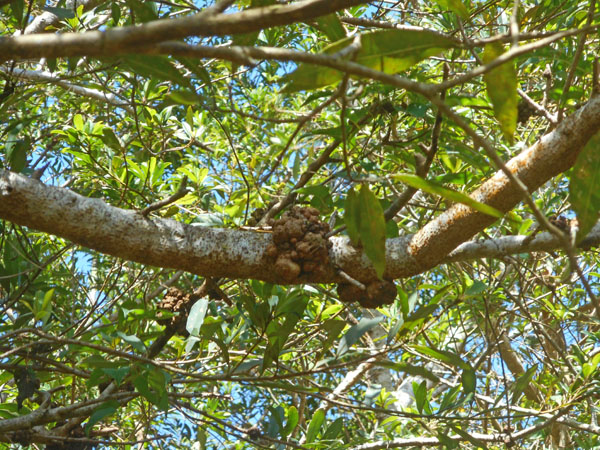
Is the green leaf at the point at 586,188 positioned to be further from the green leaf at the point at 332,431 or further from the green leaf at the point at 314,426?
the green leaf at the point at 332,431

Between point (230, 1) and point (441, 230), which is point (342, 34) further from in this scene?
point (230, 1)

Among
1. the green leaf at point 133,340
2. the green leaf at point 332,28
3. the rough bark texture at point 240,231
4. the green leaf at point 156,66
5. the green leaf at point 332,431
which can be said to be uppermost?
the green leaf at point 332,28

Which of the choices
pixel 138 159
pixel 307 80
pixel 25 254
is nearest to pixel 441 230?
pixel 307 80

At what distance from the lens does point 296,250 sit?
4.97 feet

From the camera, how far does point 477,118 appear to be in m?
3.57

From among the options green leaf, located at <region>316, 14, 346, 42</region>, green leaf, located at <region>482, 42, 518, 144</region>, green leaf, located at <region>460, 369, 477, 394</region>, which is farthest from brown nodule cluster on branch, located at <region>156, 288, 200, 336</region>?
green leaf, located at <region>482, 42, 518, 144</region>

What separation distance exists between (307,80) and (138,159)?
6.76 ft

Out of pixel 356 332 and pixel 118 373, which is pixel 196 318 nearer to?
pixel 118 373

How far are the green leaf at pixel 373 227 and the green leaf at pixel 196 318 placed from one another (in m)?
0.83

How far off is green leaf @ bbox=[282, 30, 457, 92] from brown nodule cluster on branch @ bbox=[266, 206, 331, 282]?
0.56 m

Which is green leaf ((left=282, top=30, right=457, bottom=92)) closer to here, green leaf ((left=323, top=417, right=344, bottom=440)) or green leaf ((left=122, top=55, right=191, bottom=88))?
green leaf ((left=122, top=55, right=191, bottom=88))

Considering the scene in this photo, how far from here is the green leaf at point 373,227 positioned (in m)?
1.26

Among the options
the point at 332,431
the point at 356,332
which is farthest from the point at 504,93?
the point at 332,431

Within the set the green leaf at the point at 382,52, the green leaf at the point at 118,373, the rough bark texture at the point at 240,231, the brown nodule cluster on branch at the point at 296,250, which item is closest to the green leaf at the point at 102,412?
the green leaf at the point at 118,373
